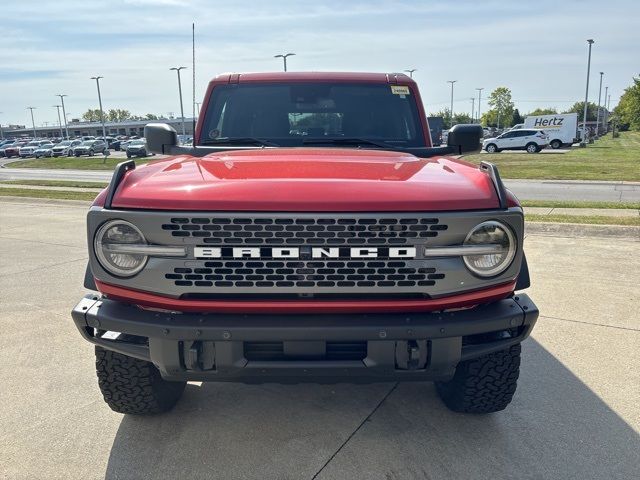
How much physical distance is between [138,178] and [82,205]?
415 inches

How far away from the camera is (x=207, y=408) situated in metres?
3.18

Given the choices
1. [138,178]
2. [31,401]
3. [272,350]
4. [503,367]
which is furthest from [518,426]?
[31,401]

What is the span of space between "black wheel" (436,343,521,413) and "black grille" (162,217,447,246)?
0.89 meters

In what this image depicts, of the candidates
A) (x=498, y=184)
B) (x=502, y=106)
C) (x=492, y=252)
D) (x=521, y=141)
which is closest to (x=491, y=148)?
(x=521, y=141)

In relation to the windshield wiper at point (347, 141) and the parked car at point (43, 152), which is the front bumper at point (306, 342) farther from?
the parked car at point (43, 152)

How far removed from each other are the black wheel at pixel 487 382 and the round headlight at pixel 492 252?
53 cm

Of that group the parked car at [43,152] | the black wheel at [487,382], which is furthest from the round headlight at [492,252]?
the parked car at [43,152]

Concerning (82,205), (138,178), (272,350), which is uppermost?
(138,178)

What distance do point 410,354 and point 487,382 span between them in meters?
0.74

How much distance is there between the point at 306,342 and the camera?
7.50 feet

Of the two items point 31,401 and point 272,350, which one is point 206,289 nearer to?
point 272,350

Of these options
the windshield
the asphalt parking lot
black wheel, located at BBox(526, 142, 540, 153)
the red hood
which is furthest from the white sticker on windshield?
black wheel, located at BBox(526, 142, 540, 153)

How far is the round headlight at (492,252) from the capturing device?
238 centimetres

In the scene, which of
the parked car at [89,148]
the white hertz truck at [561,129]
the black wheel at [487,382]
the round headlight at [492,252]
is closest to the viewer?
the round headlight at [492,252]
